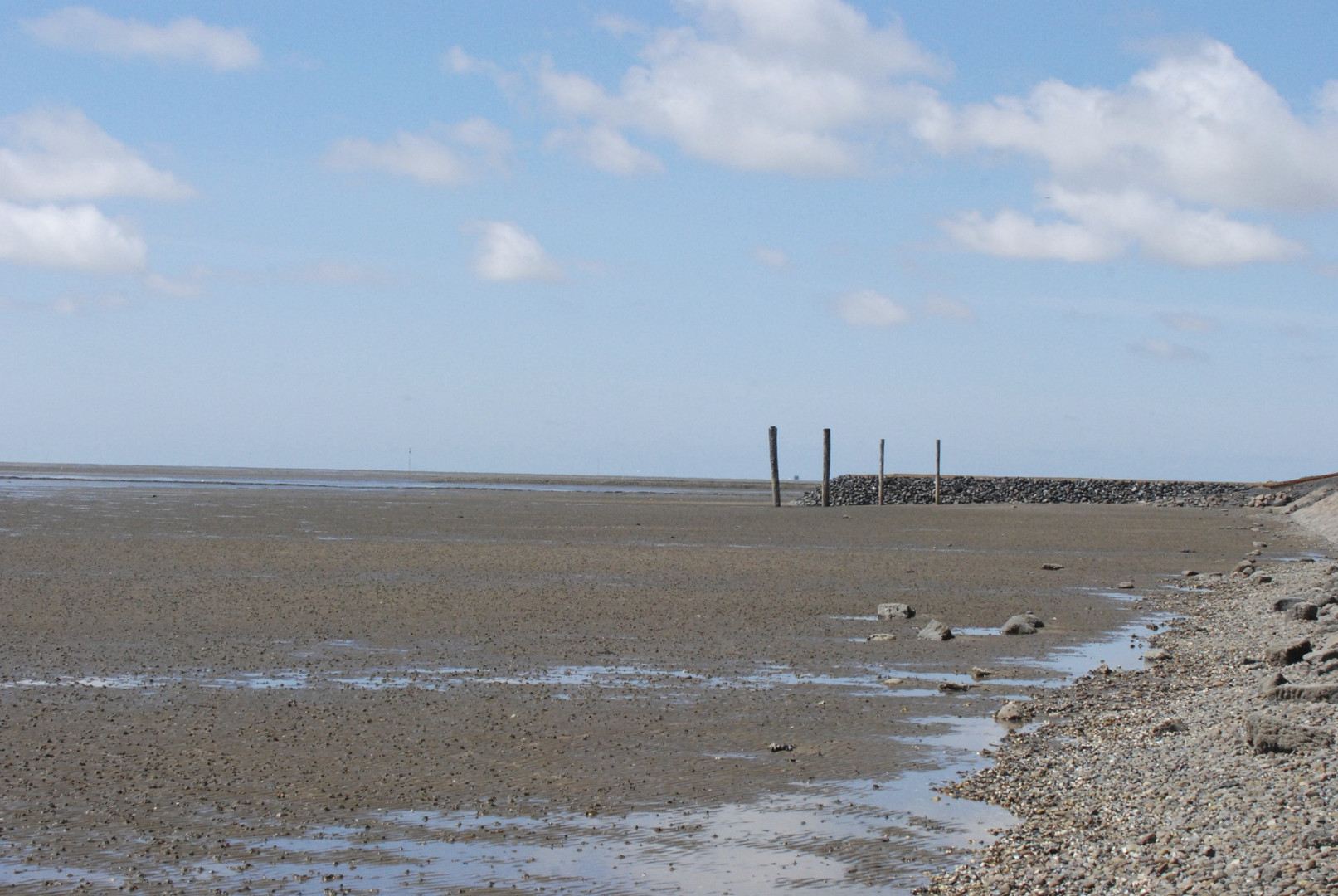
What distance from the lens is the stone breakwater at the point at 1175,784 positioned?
6250 mm

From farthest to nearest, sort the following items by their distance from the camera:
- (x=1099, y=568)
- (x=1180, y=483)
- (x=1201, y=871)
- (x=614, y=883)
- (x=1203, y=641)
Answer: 1. (x=1180, y=483)
2. (x=1099, y=568)
3. (x=1203, y=641)
4. (x=614, y=883)
5. (x=1201, y=871)

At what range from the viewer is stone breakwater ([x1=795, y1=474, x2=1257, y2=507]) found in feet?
192

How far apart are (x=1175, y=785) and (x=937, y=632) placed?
7.18 metres

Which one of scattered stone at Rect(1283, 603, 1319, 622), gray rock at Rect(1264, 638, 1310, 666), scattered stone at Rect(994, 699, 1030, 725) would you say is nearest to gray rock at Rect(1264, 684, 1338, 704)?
scattered stone at Rect(994, 699, 1030, 725)

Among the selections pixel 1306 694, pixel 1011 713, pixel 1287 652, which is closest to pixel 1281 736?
pixel 1306 694

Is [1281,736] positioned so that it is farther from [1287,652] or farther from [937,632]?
[937,632]

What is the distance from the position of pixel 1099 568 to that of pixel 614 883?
2014 centimetres

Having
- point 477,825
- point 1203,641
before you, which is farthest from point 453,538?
point 477,825

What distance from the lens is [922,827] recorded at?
7.58 m

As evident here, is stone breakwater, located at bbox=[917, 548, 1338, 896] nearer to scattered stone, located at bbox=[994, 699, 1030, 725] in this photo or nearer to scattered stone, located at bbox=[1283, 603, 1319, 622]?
scattered stone, located at bbox=[994, 699, 1030, 725]

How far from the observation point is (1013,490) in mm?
60844

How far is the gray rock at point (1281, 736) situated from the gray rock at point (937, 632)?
6594mm

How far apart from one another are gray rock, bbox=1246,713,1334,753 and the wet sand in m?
2.12

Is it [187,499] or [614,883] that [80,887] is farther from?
[187,499]
